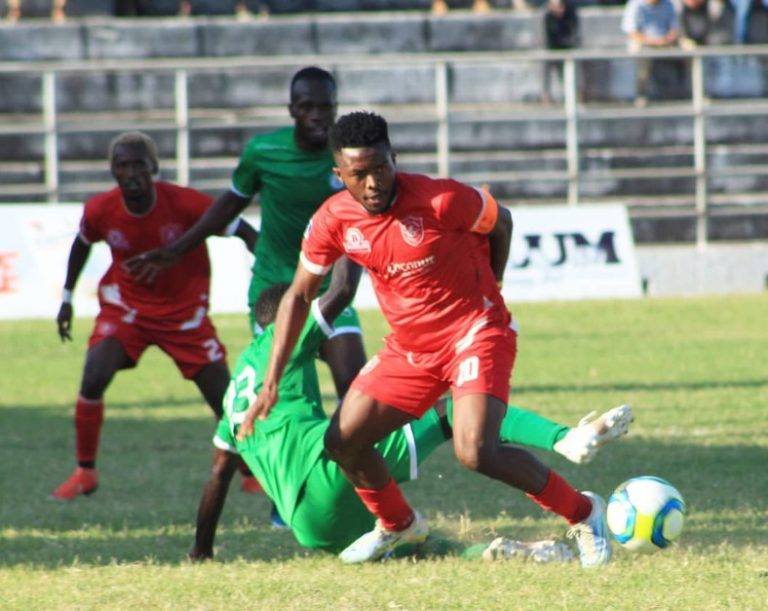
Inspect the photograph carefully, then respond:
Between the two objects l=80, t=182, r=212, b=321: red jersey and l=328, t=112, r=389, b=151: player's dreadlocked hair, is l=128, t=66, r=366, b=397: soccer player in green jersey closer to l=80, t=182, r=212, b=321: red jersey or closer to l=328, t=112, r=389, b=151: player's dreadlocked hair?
l=80, t=182, r=212, b=321: red jersey

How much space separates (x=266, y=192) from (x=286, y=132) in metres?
0.34

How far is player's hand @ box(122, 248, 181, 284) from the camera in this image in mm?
8766

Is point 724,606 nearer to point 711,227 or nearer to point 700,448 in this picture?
point 700,448

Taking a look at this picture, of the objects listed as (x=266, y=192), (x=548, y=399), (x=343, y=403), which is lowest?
(x=548, y=399)

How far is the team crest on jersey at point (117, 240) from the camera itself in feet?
30.6

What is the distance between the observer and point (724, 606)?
5469 millimetres

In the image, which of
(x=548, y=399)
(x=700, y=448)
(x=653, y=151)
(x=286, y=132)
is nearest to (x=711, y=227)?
(x=653, y=151)

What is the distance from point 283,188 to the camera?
8.64 meters

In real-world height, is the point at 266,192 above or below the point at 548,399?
above

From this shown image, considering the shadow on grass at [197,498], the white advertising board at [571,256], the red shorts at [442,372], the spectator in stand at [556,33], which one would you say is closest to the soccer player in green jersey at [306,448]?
the shadow on grass at [197,498]

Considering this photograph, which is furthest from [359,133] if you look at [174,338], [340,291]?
[174,338]

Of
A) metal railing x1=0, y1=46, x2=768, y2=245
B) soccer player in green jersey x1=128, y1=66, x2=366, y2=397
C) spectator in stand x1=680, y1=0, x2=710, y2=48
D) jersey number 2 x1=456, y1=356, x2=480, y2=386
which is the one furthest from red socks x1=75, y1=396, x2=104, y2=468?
spectator in stand x1=680, y1=0, x2=710, y2=48

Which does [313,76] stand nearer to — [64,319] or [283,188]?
[283,188]

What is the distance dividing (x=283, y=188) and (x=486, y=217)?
Result: 2.30 metres
